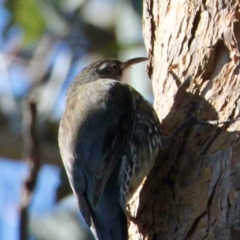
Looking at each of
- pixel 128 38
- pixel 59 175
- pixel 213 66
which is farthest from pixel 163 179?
pixel 128 38

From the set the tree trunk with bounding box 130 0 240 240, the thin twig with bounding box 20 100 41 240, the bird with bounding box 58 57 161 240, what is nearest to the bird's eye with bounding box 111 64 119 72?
the bird with bounding box 58 57 161 240

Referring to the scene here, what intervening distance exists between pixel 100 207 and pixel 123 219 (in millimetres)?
114

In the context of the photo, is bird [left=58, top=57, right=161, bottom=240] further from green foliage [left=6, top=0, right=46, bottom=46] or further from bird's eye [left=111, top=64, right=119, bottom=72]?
green foliage [left=6, top=0, right=46, bottom=46]

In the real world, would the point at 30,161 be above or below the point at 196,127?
above

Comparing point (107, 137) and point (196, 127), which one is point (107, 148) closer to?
point (107, 137)

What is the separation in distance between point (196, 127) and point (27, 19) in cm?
241

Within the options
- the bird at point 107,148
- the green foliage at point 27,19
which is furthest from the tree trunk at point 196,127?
the green foliage at point 27,19

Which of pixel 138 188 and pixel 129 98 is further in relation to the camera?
pixel 129 98

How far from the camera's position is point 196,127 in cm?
345

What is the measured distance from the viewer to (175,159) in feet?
11.4

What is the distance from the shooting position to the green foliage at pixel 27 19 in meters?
5.44

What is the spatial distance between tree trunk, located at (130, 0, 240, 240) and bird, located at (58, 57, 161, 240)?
0.09 m

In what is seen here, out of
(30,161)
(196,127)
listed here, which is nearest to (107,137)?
(196,127)

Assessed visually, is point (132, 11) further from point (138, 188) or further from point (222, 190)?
point (222, 190)
